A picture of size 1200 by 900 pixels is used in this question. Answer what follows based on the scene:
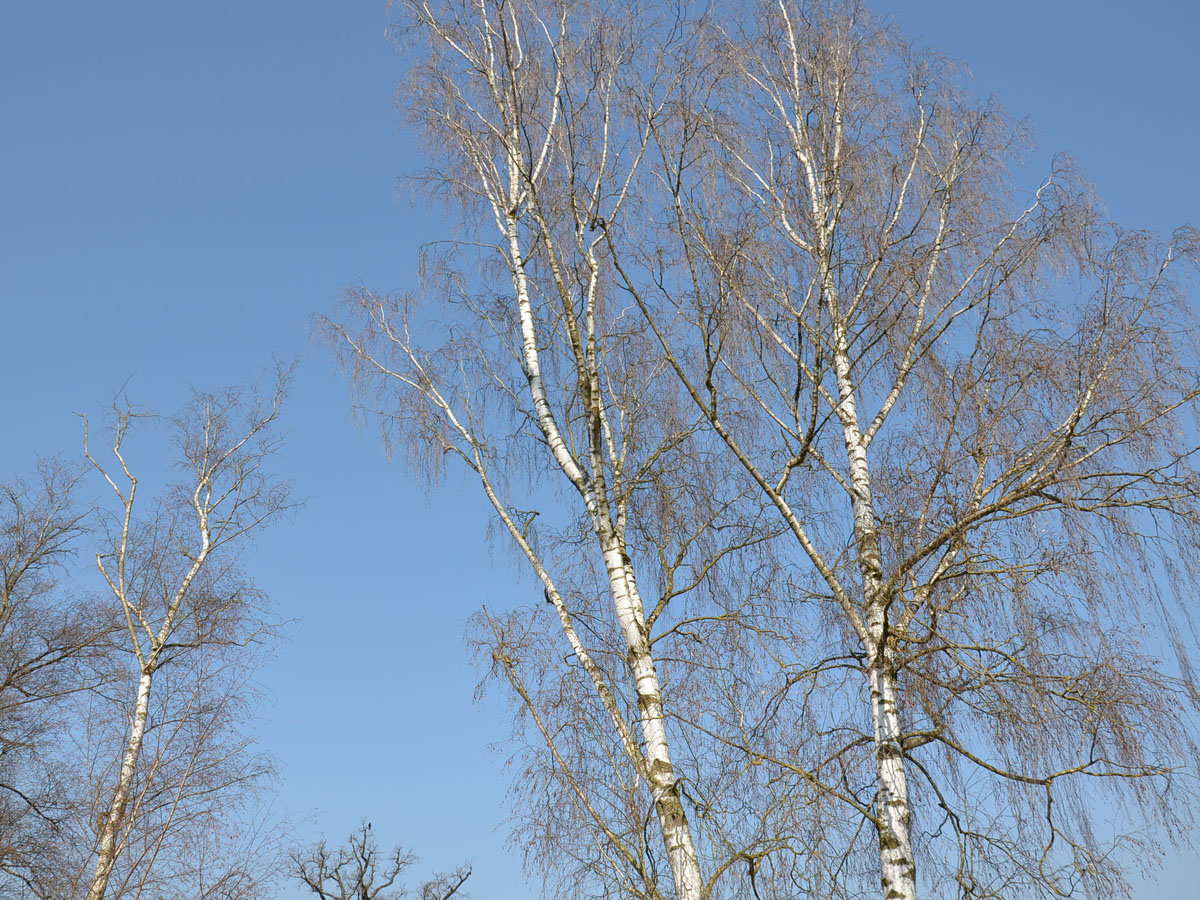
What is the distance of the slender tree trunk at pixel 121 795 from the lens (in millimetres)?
7410

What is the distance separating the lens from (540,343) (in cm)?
893

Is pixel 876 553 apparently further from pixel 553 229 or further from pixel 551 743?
pixel 553 229

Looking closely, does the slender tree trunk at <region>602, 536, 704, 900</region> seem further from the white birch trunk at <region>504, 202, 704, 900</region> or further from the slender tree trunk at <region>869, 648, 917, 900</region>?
the slender tree trunk at <region>869, 648, 917, 900</region>

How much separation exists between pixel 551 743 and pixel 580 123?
5591mm

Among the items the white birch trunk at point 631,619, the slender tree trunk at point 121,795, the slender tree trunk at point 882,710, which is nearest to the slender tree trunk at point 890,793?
the slender tree trunk at point 882,710

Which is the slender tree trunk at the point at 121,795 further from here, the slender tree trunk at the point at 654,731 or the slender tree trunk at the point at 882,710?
the slender tree trunk at the point at 882,710

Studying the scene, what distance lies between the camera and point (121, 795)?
8.98m

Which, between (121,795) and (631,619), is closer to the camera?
(631,619)

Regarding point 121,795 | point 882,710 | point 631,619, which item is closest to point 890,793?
point 882,710

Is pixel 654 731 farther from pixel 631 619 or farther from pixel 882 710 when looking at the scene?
pixel 882 710

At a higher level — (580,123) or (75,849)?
(580,123)

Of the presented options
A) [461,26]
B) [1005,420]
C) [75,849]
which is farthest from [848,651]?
[75,849]

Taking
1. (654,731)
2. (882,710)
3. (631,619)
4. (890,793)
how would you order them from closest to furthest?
1. (890,793)
2. (882,710)
3. (654,731)
4. (631,619)

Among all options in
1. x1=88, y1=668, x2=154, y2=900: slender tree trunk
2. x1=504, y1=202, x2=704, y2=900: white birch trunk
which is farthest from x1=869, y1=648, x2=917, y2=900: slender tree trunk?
x1=88, y1=668, x2=154, y2=900: slender tree trunk
